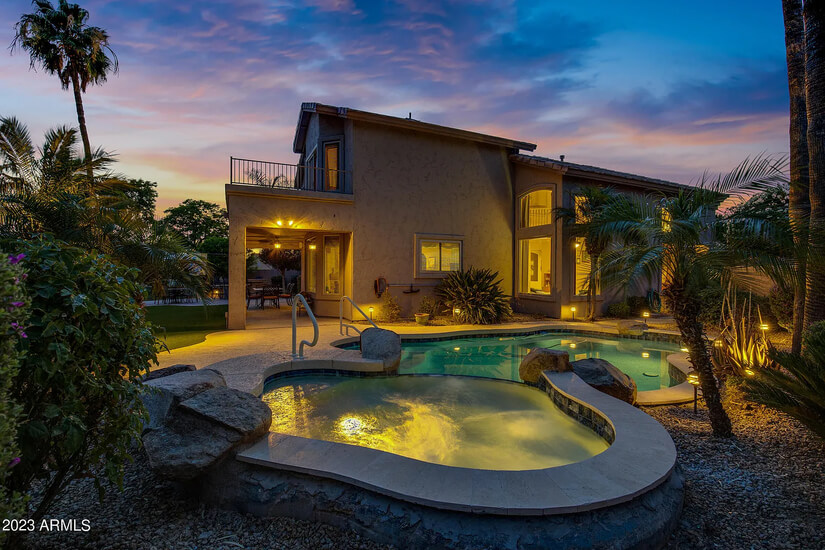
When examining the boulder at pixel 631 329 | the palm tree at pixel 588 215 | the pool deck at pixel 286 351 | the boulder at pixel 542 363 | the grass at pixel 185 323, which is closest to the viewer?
the pool deck at pixel 286 351

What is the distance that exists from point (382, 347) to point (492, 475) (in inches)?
180

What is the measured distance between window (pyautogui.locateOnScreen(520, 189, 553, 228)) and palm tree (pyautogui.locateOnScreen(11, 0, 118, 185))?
15.1 m

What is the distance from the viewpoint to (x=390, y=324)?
493 inches

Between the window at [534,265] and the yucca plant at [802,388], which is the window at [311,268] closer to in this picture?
the window at [534,265]

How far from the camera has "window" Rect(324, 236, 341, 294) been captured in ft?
45.6

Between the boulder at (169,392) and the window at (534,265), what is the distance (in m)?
12.9

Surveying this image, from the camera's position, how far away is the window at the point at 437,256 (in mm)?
13852

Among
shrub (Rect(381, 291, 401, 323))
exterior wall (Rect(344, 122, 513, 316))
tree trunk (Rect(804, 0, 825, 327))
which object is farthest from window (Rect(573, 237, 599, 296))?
tree trunk (Rect(804, 0, 825, 327))

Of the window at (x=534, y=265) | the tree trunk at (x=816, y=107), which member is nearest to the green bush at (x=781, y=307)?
the tree trunk at (x=816, y=107)

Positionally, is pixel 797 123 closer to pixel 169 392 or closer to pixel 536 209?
pixel 169 392

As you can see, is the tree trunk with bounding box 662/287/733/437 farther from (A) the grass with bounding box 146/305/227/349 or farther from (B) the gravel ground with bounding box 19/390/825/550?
(A) the grass with bounding box 146/305/227/349

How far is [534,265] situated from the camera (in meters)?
15.7

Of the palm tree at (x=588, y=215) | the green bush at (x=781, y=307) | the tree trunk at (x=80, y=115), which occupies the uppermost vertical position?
the tree trunk at (x=80, y=115)

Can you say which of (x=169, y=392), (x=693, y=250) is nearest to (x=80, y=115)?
(x=169, y=392)
